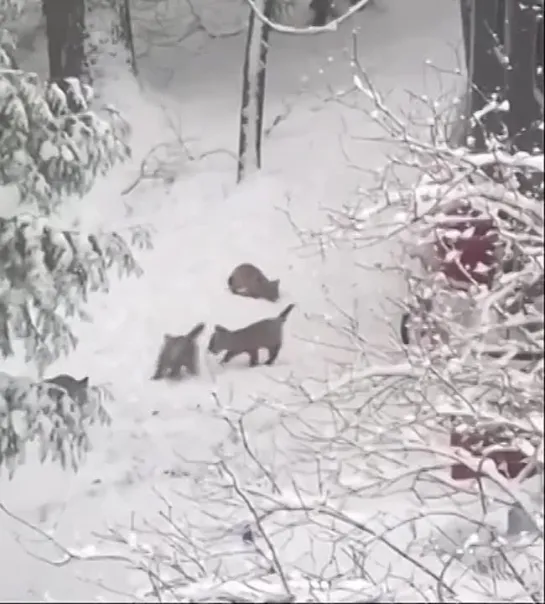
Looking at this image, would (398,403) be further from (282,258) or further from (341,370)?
(282,258)

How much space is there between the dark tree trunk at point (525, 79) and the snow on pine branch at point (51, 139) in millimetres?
801

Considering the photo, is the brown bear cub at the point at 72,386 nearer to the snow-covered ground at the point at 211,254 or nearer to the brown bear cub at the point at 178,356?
the snow-covered ground at the point at 211,254

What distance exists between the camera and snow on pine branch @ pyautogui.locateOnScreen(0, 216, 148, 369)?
2094 mm

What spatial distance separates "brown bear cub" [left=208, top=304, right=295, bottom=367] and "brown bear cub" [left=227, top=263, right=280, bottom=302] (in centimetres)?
5

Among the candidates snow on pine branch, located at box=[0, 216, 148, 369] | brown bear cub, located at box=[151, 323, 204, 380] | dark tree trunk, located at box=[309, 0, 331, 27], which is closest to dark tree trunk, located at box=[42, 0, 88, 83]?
snow on pine branch, located at box=[0, 216, 148, 369]

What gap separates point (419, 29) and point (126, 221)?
714mm

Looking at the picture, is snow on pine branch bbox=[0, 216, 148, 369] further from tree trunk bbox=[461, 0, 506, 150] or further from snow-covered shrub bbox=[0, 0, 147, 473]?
tree trunk bbox=[461, 0, 506, 150]

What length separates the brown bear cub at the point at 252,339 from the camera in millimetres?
1976

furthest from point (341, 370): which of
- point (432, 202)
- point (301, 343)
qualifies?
point (432, 202)

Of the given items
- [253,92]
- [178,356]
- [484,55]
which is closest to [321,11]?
[253,92]

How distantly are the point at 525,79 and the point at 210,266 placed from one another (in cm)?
72

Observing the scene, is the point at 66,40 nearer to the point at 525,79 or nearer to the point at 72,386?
the point at 72,386

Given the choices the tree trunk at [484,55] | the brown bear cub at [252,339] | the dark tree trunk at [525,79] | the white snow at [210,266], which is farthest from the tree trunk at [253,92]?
the dark tree trunk at [525,79]

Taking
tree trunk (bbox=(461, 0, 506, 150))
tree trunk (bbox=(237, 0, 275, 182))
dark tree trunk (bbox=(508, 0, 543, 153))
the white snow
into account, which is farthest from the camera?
tree trunk (bbox=(237, 0, 275, 182))
